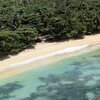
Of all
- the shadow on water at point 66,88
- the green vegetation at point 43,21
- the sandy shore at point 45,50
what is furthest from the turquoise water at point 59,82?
the green vegetation at point 43,21

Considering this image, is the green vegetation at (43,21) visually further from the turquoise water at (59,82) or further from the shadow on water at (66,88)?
the shadow on water at (66,88)

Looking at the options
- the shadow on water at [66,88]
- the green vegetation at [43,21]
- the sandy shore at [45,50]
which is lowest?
the shadow on water at [66,88]

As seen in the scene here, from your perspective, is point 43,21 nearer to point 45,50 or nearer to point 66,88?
point 45,50

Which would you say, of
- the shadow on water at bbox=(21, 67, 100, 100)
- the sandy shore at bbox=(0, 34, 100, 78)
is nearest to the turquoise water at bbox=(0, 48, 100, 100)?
the shadow on water at bbox=(21, 67, 100, 100)

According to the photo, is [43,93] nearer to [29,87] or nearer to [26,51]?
[29,87]

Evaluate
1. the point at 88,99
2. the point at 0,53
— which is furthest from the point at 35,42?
the point at 88,99

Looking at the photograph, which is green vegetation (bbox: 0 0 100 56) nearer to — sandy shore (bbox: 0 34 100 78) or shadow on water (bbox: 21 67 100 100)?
sandy shore (bbox: 0 34 100 78)
